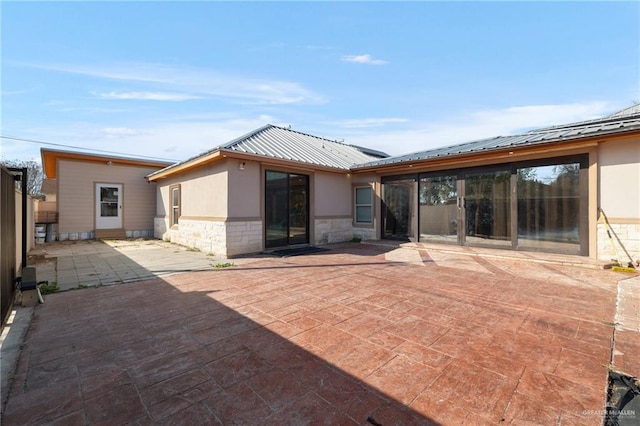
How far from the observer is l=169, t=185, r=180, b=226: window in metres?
10.6

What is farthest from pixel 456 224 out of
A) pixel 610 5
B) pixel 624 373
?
pixel 624 373

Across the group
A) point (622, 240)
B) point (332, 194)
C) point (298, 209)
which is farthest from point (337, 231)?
point (622, 240)

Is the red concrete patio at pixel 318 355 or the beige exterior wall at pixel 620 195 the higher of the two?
the beige exterior wall at pixel 620 195

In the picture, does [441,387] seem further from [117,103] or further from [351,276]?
[117,103]

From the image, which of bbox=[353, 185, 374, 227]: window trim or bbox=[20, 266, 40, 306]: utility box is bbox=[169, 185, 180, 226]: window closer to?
bbox=[353, 185, 374, 227]: window trim

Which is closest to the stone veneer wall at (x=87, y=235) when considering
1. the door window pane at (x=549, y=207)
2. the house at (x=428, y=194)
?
the house at (x=428, y=194)

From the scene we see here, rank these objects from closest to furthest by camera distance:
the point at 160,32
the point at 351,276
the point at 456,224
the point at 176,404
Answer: the point at 176,404 < the point at 351,276 < the point at 160,32 < the point at 456,224

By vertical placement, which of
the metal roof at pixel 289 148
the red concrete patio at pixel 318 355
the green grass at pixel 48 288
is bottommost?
the red concrete patio at pixel 318 355

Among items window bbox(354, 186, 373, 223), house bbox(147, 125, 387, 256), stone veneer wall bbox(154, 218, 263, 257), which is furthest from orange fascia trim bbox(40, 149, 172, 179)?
window bbox(354, 186, 373, 223)

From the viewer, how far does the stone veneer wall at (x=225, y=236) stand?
750cm

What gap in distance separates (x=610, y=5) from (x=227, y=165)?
951 centimetres

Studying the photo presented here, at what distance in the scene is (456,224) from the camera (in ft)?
27.8

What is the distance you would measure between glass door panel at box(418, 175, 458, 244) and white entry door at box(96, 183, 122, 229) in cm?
1299

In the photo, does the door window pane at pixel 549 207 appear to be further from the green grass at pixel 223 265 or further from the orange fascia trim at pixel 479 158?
the green grass at pixel 223 265
